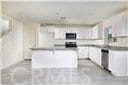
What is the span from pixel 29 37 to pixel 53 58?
12.3 ft

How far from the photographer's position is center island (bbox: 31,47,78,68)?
7.30 metres

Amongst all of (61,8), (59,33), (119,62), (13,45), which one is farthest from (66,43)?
(119,62)

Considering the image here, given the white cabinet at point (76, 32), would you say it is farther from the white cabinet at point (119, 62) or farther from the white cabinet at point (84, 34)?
A: the white cabinet at point (119, 62)

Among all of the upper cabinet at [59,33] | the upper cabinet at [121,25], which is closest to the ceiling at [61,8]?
the upper cabinet at [121,25]

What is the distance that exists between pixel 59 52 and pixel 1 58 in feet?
7.86

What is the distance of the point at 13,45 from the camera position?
8492 millimetres

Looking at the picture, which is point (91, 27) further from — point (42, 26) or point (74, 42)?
point (42, 26)

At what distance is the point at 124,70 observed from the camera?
5.54m

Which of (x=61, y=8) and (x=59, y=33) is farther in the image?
(x=59, y=33)

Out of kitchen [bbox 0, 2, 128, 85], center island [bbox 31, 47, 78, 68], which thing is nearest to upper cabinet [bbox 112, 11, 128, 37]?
kitchen [bbox 0, 2, 128, 85]

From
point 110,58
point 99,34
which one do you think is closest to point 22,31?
point 99,34

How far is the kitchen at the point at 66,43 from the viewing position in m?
5.38

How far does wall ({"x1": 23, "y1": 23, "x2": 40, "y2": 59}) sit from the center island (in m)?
3.22

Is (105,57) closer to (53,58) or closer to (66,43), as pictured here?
(53,58)
